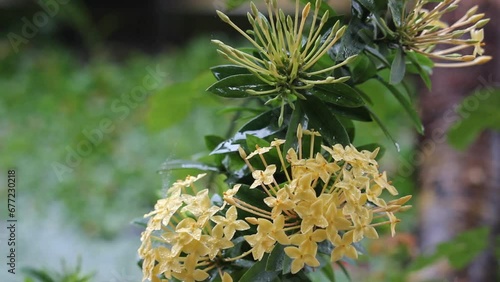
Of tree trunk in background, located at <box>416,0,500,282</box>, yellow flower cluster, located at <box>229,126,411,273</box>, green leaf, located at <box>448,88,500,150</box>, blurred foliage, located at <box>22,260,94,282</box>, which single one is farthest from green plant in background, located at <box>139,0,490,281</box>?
tree trunk in background, located at <box>416,0,500,282</box>

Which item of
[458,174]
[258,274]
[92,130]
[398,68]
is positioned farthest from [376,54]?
[92,130]

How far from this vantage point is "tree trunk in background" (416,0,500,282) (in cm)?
176

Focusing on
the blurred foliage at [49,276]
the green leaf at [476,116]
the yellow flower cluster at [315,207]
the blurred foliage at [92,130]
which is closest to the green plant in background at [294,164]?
the yellow flower cluster at [315,207]

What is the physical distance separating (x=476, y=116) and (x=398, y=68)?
2.44 ft

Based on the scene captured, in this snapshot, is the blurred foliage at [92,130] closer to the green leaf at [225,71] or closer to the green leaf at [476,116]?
the green leaf at [476,116]

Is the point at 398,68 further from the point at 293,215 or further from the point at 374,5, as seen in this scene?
the point at 293,215

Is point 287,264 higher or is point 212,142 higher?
point 212,142

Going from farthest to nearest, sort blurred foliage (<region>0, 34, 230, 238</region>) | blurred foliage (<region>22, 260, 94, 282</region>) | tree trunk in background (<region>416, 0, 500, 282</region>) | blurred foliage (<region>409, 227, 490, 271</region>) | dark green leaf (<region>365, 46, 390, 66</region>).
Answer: blurred foliage (<region>0, 34, 230, 238</region>) → tree trunk in background (<region>416, 0, 500, 282</region>) → blurred foliage (<region>409, 227, 490, 271</region>) → blurred foliage (<region>22, 260, 94, 282</region>) → dark green leaf (<region>365, 46, 390, 66</region>)

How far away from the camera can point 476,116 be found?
1333 mm

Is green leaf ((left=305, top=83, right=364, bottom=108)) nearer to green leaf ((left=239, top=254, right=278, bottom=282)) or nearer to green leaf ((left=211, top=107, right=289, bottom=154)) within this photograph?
green leaf ((left=211, top=107, right=289, bottom=154))

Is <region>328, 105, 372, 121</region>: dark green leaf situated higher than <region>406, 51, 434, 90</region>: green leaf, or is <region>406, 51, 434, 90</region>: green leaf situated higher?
<region>406, 51, 434, 90</region>: green leaf

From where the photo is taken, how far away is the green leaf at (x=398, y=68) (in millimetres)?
646

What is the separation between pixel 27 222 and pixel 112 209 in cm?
33

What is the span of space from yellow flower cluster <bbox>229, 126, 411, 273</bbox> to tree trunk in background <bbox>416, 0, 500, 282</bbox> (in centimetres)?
116
